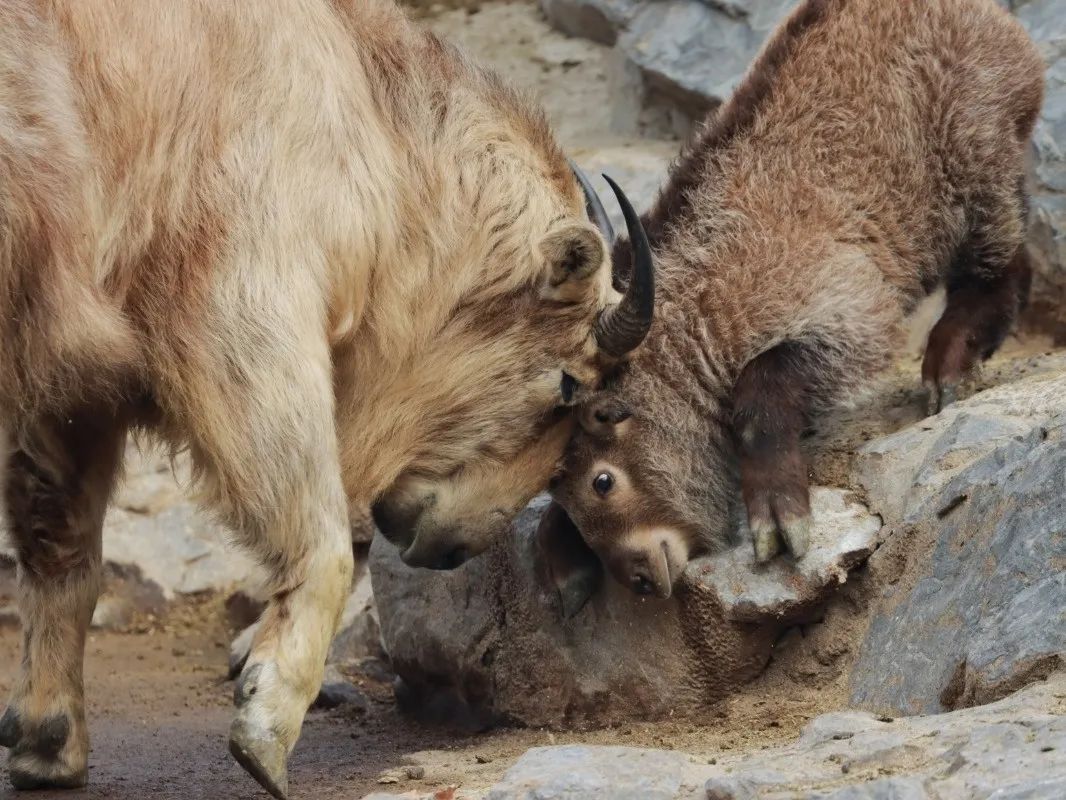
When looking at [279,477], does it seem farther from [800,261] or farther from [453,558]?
[800,261]

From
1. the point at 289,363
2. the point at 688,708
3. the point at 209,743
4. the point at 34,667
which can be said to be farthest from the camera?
the point at 209,743

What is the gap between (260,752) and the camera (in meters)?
3.65

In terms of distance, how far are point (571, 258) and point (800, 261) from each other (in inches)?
41.8

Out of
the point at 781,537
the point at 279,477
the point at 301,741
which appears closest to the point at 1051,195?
the point at 781,537

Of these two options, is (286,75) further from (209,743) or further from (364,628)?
(364,628)

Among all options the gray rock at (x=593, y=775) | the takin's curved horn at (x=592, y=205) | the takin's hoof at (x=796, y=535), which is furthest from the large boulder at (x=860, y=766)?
the takin's curved horn at (x=592, y=205)

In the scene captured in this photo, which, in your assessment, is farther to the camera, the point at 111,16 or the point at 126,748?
the point at 126,748

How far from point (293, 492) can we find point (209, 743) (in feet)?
5.35

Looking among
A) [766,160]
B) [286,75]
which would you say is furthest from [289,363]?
[766,160]

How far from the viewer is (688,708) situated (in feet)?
15.9

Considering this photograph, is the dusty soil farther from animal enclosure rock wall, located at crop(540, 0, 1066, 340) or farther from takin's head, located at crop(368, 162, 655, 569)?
animal enclosure rock wall, located at crop(540, 0, 1066, 340)

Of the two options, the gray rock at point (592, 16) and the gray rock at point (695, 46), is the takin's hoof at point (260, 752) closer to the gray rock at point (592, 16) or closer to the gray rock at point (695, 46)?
the gray rock at point (695, 46)

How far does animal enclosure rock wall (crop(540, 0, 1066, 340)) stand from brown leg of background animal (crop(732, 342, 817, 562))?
97.0 inches

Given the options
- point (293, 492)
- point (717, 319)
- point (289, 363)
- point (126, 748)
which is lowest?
point (126, 748)
